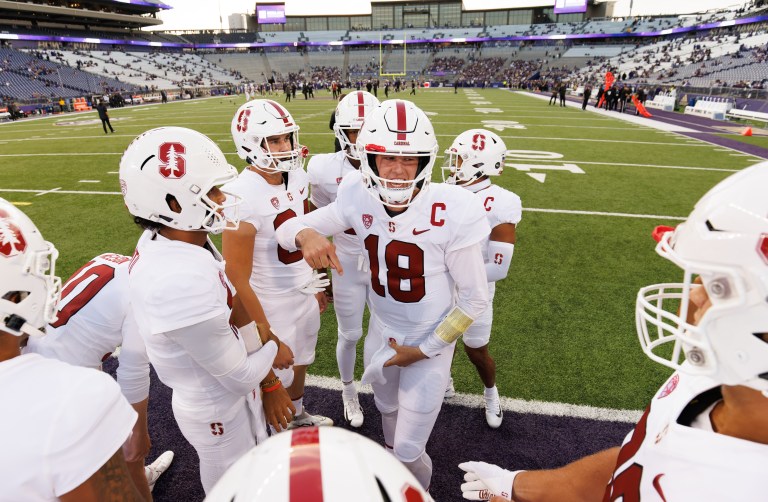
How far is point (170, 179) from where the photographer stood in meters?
1.97

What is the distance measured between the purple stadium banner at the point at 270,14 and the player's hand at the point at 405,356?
95.8 m

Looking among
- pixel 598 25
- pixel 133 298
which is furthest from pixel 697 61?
pixel 133 298

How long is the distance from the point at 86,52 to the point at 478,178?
62189 mm

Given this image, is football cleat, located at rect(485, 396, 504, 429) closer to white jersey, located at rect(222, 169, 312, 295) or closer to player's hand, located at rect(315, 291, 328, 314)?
player's hand, located at rect(315, 291, 328, 314)

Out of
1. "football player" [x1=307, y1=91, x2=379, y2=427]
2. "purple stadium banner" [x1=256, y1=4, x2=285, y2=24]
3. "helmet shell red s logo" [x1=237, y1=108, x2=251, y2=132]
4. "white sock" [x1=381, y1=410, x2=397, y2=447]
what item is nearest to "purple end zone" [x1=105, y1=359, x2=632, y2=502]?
"football player" [x1=307, y1=91, x2=379, y2=427]

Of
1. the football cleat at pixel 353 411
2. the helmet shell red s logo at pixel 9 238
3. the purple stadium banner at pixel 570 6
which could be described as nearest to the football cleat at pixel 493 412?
the football cleat at pixel 353 411

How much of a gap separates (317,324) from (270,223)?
0.97 m

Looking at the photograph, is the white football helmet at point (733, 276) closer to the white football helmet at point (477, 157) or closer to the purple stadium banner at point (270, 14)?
the white football helmet at point (477, 157)

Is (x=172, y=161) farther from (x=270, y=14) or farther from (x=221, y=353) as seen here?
(x=270, y=14)

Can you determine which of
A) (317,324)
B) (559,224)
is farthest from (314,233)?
(559,224)

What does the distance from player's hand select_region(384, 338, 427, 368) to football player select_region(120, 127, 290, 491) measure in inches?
29.3

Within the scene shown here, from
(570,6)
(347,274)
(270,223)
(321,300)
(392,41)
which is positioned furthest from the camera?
(392,41)

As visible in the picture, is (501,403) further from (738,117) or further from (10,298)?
(738,117)

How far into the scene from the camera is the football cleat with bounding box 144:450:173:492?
3016mm
